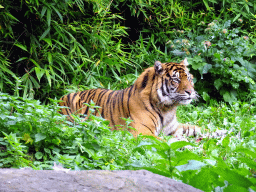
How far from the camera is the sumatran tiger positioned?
396 centimetres

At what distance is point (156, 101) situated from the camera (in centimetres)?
→ 399

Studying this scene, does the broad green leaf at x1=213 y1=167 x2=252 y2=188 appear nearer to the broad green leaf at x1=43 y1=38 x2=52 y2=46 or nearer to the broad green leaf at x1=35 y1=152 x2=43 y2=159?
the broad green leaf at x1=35 y1=152 x2=43 y2=159

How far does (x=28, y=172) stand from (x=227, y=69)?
4.50 m

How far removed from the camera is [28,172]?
4.61ft

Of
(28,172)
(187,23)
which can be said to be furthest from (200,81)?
(28,172)

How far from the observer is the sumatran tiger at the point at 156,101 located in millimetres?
3959

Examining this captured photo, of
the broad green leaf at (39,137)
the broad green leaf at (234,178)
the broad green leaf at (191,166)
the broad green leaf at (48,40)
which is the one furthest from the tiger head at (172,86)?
the broad green leaf at (234,178)

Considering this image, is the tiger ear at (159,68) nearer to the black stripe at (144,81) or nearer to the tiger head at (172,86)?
the tiger head at (172,86)

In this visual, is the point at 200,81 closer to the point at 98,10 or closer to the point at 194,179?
the point at 98,10

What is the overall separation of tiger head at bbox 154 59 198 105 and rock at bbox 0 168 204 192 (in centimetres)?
255

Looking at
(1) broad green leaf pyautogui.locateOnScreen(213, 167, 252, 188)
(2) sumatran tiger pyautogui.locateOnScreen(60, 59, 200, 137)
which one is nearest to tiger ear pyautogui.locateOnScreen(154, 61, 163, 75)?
(2) sumatran tiger pyautogui.locateOnScreen(60, 59, 200, 137)

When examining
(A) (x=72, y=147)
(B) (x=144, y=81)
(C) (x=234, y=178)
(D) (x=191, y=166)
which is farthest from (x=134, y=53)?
(C) (x=234, y=178)

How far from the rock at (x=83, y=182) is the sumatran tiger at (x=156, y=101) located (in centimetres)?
241

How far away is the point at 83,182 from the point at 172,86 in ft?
9.12
